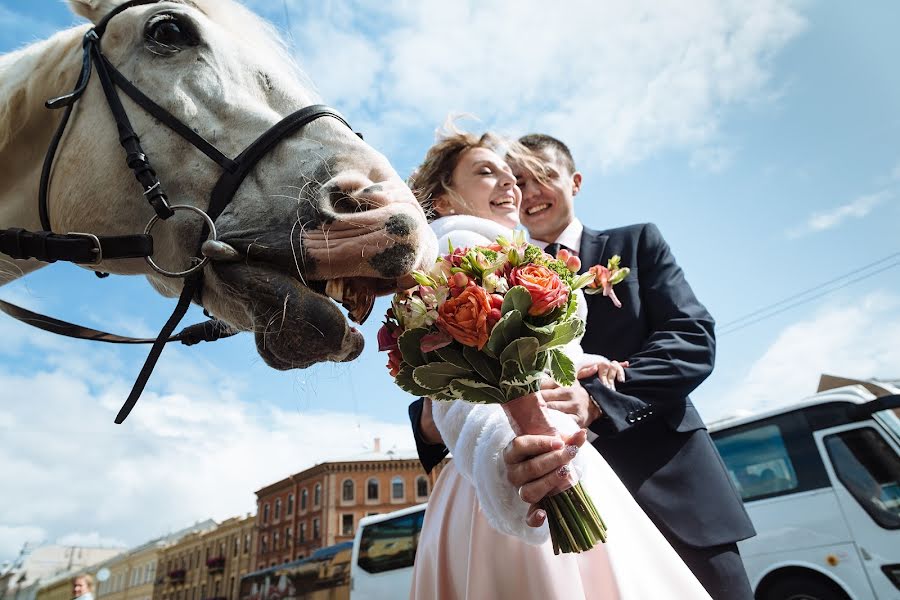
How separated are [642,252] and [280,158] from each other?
4.69 ft

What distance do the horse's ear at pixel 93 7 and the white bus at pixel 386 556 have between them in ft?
32.9

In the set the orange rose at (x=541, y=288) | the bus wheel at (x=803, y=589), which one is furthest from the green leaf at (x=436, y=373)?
the bus wheel at (x=803, y=589)

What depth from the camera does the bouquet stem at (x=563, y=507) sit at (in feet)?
3.71

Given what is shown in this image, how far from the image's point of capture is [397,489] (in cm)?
4556

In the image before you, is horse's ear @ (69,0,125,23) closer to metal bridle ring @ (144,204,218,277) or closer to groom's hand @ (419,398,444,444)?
metal bridle ring @ (144,204,218,277)

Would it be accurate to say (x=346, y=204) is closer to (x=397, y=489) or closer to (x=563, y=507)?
(x=563, y=507)

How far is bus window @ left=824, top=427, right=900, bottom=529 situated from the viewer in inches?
234

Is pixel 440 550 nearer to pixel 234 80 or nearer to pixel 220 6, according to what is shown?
pixel 234 80

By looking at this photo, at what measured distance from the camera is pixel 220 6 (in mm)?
1880

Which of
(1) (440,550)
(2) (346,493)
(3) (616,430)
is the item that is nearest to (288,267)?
(1) (440,550)

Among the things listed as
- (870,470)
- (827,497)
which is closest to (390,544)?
(827,497)

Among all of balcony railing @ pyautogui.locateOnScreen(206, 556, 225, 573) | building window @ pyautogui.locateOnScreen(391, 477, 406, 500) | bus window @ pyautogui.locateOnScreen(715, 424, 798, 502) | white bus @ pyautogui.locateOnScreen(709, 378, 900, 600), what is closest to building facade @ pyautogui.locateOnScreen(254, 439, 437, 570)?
building window @ pyautogui.locateOnScreen(391, 477, 406, 500)

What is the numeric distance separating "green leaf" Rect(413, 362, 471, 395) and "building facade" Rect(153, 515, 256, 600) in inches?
2224

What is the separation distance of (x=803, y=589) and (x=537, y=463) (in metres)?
7.06
